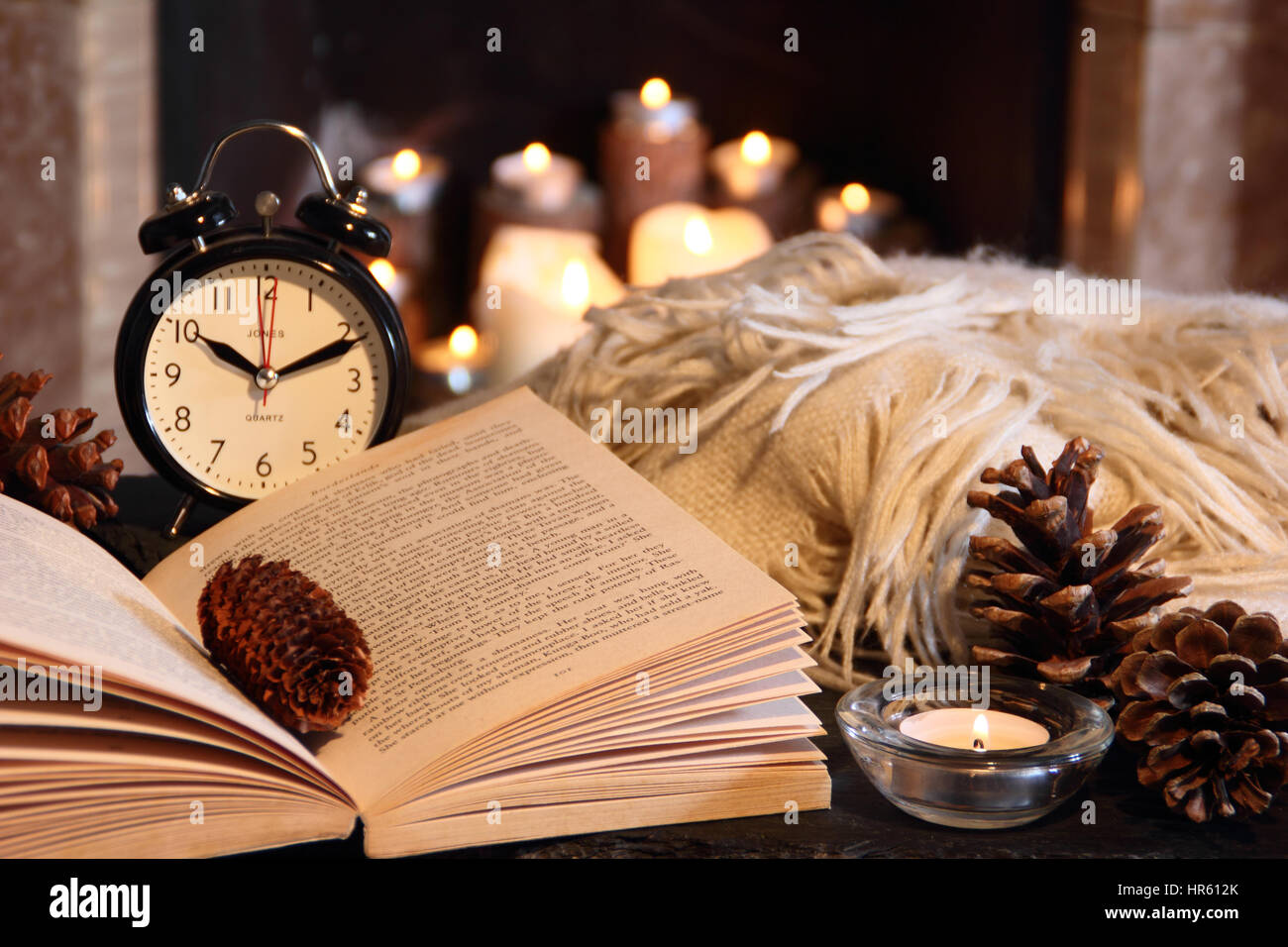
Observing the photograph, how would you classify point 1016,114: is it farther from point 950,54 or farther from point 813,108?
point 813,108

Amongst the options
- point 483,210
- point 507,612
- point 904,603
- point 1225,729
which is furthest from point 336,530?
point 483,210

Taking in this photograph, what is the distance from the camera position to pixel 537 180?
2.14 metres

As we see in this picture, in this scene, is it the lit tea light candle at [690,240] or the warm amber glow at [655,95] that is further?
the warm amber glow at [655,95]

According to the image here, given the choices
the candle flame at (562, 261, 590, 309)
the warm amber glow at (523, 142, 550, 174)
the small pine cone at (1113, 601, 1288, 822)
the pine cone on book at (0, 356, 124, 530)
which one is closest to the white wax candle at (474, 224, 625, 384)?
the candle flame at (562, 261, 590, 309)

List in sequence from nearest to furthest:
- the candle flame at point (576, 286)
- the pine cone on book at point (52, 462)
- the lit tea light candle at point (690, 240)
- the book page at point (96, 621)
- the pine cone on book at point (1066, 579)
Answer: the book page at point (96, 621), the pine cone on book at point (1066, 579), the pine cone on book at point (52, 462), the candle flame at point (576, 286), the lit tea light candle at point (690, 240)

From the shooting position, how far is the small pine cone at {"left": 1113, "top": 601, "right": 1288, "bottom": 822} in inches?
19.3

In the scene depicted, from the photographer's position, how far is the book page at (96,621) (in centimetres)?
46

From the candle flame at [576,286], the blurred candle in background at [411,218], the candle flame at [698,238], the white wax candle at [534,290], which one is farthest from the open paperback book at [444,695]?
the blurred candle in background at [411,218]

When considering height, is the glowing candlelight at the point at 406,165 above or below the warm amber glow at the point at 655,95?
below

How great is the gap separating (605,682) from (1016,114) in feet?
5.91

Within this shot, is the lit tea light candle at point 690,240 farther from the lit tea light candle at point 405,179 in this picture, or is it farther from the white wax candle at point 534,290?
the lit tea light candle at point 405,179

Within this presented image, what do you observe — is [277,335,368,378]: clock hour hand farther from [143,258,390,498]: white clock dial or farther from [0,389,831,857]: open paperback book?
[0,389,831,857]: open paperback book

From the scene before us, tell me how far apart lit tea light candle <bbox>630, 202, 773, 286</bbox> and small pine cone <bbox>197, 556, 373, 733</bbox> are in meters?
1.40

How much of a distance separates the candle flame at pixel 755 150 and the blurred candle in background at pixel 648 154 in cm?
9
